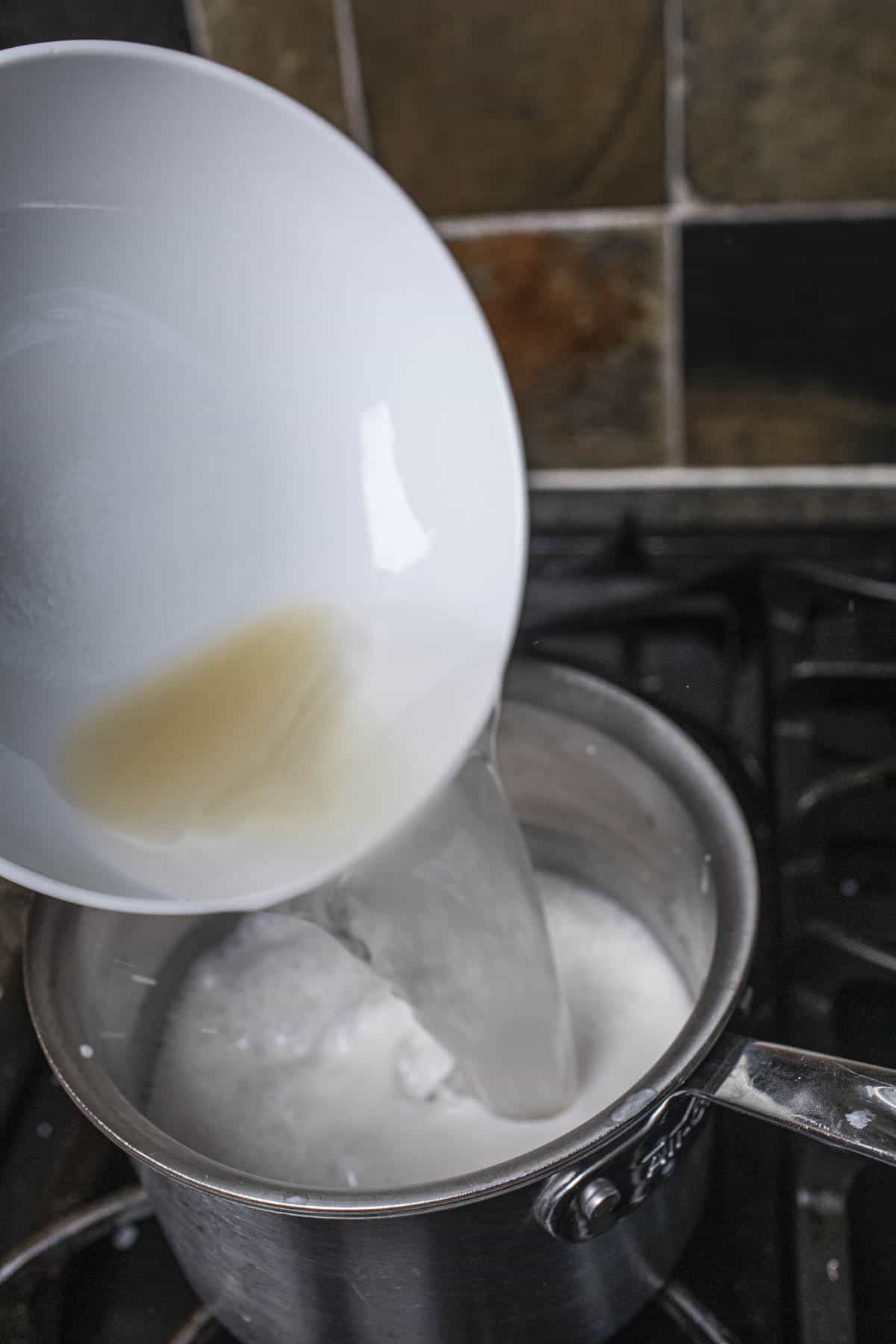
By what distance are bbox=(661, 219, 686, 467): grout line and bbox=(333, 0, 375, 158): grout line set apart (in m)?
0.19

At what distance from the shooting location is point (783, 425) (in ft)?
2.88

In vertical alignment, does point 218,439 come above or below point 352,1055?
above

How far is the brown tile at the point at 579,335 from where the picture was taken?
0.83 m

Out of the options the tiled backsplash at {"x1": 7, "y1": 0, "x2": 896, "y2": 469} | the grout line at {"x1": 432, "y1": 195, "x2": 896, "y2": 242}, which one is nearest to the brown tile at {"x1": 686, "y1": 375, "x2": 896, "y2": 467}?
the tiled backsplash at {"x1": 7, "y1": 0, "x2": 896, "y2": 469}

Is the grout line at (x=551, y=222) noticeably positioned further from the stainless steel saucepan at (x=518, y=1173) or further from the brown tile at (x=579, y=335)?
the stainless steel saucepan at (x=518, y=1173)

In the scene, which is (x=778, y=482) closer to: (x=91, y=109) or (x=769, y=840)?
(x=769, y=840)

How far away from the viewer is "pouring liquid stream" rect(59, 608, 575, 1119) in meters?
0.48

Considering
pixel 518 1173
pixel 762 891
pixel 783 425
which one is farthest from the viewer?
pixel 783 425

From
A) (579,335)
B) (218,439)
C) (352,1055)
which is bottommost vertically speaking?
(352,1055)

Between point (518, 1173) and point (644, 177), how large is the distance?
58 centimetres

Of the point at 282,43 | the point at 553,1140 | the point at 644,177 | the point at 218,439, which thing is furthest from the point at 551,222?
the point at 553,1140

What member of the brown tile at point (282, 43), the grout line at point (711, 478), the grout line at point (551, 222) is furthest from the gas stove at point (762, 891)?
the brown tile at point (282, 43)

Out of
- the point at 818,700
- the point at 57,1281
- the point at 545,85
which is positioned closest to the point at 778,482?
the point at 818,700

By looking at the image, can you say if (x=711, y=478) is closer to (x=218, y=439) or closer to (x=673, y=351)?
(x=673, y=351)
